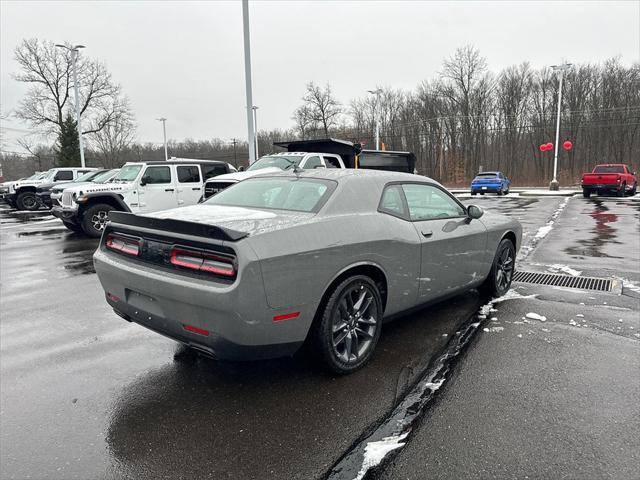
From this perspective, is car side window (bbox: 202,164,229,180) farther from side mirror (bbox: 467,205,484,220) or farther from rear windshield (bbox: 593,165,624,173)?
rear windshield (bbox: 593,165,624,173)

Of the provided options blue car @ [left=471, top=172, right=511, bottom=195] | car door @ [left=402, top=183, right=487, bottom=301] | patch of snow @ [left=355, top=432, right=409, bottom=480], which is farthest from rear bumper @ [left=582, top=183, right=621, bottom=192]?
patch of snow @ [left=355, top=432, right=409, bottom=480]

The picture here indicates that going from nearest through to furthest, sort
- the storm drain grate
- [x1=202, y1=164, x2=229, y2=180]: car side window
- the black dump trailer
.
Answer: the storm drain grate, [x1=202, y1=164, x2=229, y2=180]: car side window, the black dump trailer

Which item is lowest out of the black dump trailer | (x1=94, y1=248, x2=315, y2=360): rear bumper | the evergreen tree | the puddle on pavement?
the puddle on pavement

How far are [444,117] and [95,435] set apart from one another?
55.8m

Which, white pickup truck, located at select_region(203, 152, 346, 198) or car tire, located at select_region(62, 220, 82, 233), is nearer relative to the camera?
white pickup truck, located at select_region(203, 152, 346, 198)

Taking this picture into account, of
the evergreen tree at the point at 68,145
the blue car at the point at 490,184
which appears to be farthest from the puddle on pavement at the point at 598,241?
the evergreen tree at the point at 68,145

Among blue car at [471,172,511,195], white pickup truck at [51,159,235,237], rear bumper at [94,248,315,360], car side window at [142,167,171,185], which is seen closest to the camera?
rear bumper at [94,248,315,360]

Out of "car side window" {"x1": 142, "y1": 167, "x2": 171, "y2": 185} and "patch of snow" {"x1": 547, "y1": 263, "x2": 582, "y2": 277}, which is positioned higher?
"car side window" {"x1": 142, "y1": 167, "x2": 171, "y2": 185}

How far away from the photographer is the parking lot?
2.45 meters

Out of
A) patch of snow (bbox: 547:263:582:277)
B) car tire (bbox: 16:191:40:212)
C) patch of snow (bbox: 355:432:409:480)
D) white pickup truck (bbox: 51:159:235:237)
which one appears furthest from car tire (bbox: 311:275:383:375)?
car tire (bbox: 16:191:40:212)

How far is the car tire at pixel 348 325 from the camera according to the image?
128 inches

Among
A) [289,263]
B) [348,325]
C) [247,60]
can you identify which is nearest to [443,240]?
[348,325]

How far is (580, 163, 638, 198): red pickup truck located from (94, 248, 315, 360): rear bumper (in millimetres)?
25816

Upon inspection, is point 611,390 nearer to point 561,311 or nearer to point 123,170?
point 561,311
